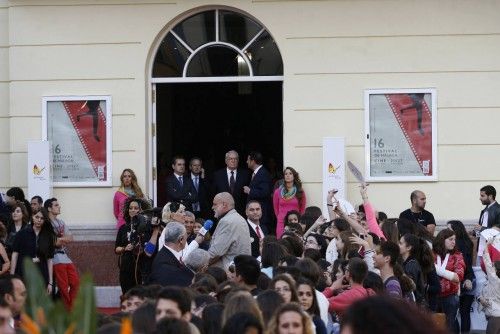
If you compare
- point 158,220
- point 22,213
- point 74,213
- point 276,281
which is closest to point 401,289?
point 276,281

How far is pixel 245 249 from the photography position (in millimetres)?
13891

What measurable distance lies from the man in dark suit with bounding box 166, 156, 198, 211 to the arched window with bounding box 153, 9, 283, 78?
142 centimetres

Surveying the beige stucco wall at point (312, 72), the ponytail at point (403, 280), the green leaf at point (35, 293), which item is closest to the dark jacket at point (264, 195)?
the beige stucco wall at point (312, 72)

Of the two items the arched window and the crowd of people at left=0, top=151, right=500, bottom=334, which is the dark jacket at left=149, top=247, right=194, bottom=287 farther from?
the arched window

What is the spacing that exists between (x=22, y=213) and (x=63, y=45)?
3006 millimetres

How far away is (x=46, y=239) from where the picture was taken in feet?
51.4

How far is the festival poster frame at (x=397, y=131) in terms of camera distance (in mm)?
18062

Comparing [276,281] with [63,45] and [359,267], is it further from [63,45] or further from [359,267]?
[63,45]

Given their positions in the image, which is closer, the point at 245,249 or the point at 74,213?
the point at 245,249

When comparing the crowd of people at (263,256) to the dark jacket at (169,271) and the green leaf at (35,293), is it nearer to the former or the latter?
the dark jacket at (169,271)

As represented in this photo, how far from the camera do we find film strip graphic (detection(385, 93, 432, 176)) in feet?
59.3

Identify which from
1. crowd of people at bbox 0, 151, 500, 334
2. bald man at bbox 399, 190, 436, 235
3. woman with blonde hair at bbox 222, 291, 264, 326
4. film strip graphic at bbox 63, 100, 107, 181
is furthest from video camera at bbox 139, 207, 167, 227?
woman with blonde hair at bbox 222, 291, 264, 326

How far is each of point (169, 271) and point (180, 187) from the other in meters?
5.72

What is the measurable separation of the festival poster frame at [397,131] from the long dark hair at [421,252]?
5.27 m
